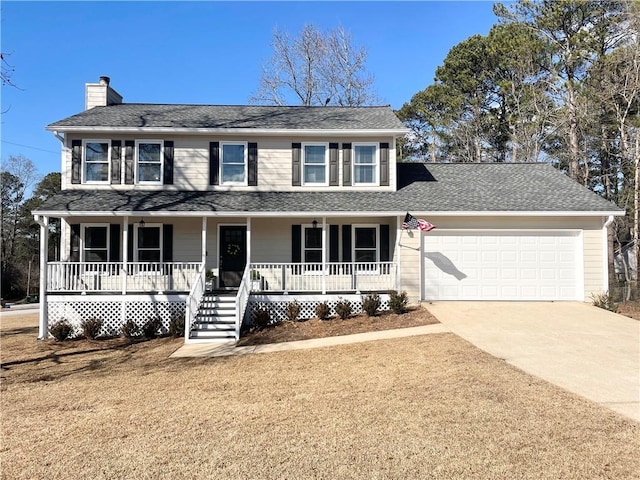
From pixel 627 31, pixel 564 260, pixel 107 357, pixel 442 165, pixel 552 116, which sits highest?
pixel 627 31

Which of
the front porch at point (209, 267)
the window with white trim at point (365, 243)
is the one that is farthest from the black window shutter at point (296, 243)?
the window with white trim at point (365, 243)

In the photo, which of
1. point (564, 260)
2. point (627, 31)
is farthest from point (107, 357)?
point (627, 31)

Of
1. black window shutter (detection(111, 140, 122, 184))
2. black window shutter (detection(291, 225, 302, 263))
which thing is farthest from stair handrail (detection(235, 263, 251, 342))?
black window shutter (detection(111, 140, 122, 184))

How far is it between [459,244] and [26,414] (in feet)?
38.5

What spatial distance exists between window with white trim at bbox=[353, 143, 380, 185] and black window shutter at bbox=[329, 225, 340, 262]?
1.80 metres

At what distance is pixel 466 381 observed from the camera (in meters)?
6.80

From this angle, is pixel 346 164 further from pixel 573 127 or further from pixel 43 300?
pixel 573 127

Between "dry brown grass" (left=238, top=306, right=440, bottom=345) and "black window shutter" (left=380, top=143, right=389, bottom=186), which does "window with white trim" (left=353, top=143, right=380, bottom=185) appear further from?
"dry brown grass" (left=238, top=306, right=440, bottom=345)

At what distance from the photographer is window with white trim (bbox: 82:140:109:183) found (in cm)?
1454

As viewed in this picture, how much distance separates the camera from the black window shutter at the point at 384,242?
14.2 metres

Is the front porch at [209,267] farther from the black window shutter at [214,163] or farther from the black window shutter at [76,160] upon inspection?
the black window shutter at [76,160]

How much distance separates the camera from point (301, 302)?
516 inches

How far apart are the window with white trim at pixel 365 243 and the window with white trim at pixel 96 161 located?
8.82 m

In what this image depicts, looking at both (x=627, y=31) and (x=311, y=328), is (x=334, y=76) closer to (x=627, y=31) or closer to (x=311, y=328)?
(x=627, y=31)
